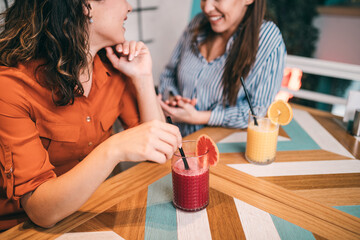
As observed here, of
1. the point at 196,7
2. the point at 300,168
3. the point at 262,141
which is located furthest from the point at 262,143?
the point at 196,7

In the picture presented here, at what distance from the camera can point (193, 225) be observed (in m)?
0.88

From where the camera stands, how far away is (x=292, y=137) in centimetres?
143

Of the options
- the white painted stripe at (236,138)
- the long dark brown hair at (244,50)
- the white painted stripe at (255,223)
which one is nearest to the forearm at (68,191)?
the white painted stripe at (255,223)

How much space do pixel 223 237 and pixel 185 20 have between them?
252 centimetres

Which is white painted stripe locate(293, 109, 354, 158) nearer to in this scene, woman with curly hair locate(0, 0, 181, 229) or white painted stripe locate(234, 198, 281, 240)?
white painted stripe locate(234, 198, 281, 240)

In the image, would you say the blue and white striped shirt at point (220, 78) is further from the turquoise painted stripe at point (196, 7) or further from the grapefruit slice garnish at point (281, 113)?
the turquoise painted stripe at point (196, 7)

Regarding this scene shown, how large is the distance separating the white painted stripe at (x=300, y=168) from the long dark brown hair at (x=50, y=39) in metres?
0.74

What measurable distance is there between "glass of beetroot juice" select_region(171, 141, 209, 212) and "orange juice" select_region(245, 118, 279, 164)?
34 centimetres

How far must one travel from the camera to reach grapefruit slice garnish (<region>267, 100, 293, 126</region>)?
1.22 m

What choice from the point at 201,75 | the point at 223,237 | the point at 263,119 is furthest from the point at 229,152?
the point at 201,75

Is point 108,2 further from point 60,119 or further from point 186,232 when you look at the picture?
point 186,232

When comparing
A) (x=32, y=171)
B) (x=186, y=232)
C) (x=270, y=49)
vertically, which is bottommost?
(x=186, y=232)

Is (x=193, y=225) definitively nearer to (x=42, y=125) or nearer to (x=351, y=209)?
(x=351, y=209)

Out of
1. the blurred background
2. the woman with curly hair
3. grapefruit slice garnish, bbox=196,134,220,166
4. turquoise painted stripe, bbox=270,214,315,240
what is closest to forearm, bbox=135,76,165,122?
the woman with curly hair
